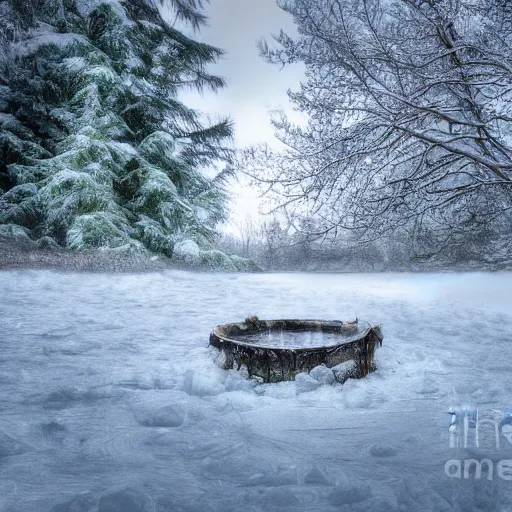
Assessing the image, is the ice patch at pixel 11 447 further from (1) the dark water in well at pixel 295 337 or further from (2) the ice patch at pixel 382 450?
(1) the dark water in well at pixel 295 337

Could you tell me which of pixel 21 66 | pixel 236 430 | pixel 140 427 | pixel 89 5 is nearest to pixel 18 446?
pixel 140 427

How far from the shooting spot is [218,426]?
1.78 m

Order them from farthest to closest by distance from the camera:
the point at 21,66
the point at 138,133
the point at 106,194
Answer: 1. the point at 138,133
2. the point at 21,66
3. the point at 106,194

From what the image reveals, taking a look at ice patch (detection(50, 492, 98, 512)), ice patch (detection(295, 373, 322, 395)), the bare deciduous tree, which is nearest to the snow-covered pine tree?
the bare deciduous tree

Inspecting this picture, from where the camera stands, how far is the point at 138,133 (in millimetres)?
11609

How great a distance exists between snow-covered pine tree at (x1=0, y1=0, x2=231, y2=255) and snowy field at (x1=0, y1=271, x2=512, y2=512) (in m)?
6.06

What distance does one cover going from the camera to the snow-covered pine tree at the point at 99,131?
9258mm

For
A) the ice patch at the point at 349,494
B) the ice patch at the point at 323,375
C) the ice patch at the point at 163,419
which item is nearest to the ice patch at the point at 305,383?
the ice patch at the point at 323,375

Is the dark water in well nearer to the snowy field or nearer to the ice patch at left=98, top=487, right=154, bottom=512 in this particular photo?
the snowy field

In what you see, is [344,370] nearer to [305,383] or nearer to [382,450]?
[305,383]

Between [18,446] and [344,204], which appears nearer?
[18,446]

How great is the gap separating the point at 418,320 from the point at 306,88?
9.72 ft

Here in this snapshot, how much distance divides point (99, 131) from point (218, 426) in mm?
9769

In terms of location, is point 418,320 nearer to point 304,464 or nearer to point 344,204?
point 344,204
